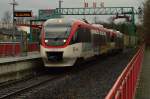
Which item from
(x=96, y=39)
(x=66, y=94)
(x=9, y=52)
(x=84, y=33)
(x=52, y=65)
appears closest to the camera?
(x=66, y=94)

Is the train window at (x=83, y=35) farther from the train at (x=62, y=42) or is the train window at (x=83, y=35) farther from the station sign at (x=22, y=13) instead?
the station sign at (x=22, y=13)

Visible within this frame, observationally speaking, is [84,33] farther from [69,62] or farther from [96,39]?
[96,39]

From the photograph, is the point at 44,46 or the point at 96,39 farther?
Result: the point at 96,39

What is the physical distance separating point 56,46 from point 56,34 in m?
0.84

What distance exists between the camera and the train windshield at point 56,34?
84.0ft

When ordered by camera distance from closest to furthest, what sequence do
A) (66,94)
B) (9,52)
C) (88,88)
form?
(66,94) → (88,88) → (9,52)

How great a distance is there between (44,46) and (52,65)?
1.13 metres

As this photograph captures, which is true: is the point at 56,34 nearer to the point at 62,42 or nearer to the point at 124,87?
the point at 62,42

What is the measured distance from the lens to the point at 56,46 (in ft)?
83.5

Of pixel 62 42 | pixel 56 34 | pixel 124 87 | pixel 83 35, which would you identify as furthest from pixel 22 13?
pixel 124 87

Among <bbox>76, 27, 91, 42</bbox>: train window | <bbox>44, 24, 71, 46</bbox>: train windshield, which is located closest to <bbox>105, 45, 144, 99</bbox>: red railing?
<bbox>44, 24, 71, 46</bbox>: train windshield

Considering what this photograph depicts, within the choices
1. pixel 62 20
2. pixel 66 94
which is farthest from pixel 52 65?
pixel 66 94

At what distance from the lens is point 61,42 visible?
25.5 metres

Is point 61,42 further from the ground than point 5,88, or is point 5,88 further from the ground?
point 61,42
